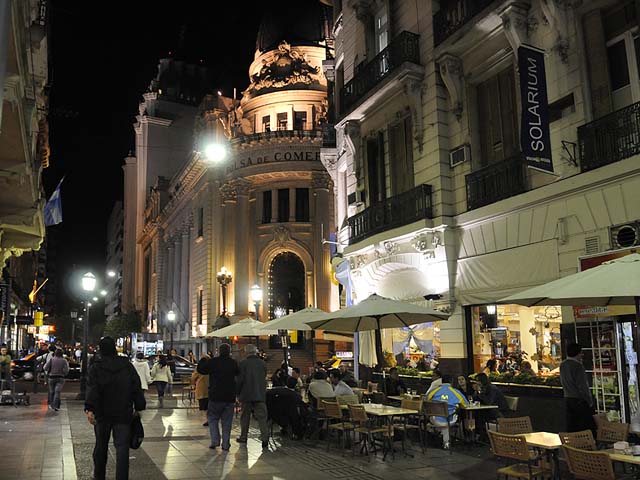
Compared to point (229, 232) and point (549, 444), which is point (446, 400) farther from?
point (229, 232)

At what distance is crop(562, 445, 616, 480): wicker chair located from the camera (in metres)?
6.27

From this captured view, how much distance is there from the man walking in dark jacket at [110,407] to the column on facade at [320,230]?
33509mm

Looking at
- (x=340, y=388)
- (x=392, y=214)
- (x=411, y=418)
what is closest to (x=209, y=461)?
(x=340, y=388)

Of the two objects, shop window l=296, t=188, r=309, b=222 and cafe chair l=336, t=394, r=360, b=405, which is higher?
shop window l=296, t=188, r=309, b=222

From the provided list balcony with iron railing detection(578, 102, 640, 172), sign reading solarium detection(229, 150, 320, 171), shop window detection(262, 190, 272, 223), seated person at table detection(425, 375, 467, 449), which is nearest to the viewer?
balcony with iron railing detection(578, 102, 640, 172)

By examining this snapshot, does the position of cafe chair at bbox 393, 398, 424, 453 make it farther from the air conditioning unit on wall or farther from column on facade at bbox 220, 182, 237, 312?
column on facade at bbox 220, 182, 237, 312

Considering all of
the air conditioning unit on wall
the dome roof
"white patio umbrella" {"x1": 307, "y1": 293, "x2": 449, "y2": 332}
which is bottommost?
"white patio umbrella" {"x1": 307, "y1": 293, "x2": 449, "y2": 332}

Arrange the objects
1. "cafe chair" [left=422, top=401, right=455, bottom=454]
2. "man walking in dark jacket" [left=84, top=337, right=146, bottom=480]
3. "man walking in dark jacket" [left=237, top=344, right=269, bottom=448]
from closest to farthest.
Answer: "man walking in dark jacket" [left=84, top=337, right=146, bottom=480]
"cafe chair" [left=422, top=401, right=455, bottom=454]
"man walking in dark jacket" [left=237, top=344, right=269, bottom=448]

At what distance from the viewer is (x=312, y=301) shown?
4197 centimetres

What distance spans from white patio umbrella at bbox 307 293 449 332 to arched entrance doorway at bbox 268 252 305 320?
28.7 metres

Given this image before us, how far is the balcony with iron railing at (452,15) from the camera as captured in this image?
15.0m

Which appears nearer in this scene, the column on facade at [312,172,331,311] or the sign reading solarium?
the column on facade at [312,172,331,311]

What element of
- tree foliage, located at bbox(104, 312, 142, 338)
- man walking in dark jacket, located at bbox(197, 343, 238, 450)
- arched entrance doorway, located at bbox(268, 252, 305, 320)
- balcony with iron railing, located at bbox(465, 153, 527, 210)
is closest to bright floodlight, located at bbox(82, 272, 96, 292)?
man walking in dark jacket, located at bbox(197, 343, 238, 450)

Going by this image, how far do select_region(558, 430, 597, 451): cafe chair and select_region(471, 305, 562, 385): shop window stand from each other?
532 centimetres
